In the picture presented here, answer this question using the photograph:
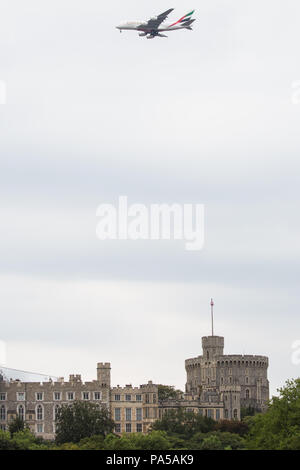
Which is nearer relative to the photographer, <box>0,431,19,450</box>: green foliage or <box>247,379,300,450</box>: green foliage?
<box>247,379,300,450</box>: green foliage

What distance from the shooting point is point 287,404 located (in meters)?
169

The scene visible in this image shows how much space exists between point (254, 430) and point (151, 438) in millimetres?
17561

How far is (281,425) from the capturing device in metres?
166

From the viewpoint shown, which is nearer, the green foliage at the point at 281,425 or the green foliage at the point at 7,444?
the green foliage at the point at 281,425

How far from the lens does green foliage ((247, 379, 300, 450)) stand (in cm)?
15832

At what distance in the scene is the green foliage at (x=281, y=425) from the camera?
519 ft

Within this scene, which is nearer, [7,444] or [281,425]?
[281,425]
